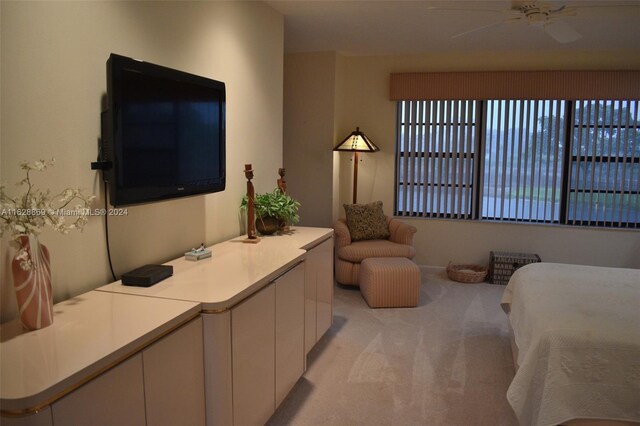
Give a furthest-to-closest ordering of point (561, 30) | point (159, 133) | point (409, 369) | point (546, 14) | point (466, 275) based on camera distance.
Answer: point (466, 275)
point (561, 30)
point (409, 369)
point (546, 14)
point (159, 133)

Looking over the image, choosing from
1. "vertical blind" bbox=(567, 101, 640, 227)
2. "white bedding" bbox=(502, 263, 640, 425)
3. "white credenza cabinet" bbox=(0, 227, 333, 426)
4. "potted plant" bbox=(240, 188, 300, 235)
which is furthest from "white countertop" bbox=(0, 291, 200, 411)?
"vertical blind" bbox=(567, 101, 640, 227)

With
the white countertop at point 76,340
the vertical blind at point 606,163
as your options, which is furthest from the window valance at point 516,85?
the white countertop at point 76,340

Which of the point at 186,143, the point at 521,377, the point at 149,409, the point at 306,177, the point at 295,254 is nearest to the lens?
the point at 149,409

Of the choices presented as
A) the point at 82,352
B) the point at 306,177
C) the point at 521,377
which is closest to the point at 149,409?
the point at 82,352

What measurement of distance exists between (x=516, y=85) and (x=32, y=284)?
5.33 metres

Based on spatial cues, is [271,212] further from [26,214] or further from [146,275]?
A: [26,214]

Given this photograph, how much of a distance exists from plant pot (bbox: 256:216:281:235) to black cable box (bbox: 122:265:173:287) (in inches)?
44.0

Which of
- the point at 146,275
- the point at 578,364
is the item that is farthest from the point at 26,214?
the point at 578,364

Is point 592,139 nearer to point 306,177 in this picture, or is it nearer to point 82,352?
point 306,177

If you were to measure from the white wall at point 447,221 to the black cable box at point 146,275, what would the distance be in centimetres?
357

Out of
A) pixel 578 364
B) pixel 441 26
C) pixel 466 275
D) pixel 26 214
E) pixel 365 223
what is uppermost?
pixel 441 26

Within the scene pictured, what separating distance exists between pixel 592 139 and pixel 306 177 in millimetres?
3209

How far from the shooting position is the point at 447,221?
607 cm

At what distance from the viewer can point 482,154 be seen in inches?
234
